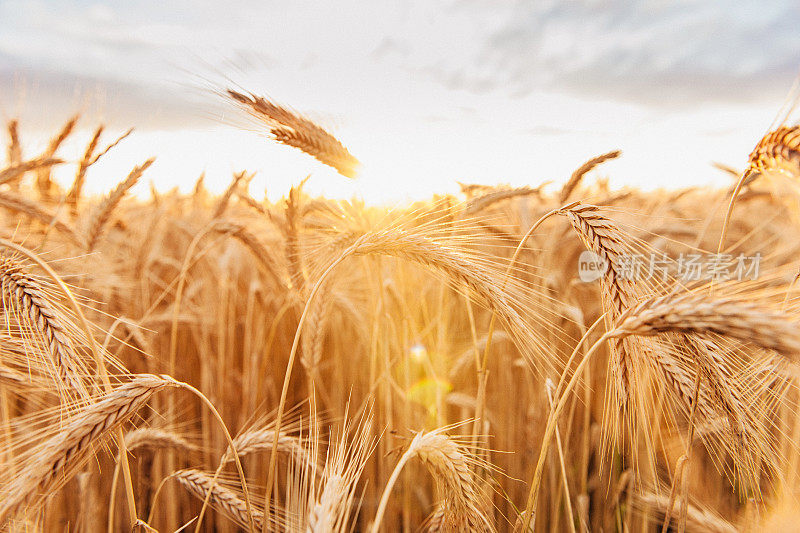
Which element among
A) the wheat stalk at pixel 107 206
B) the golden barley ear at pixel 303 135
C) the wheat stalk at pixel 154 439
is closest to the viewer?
the wheat stalk at pixel 154 439

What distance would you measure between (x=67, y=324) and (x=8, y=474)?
39cm

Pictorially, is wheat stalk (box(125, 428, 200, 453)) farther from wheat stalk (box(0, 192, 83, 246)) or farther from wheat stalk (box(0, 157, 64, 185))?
wheat stalk (box(0, 157, 64, 185))

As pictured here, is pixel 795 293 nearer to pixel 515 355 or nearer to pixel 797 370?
pixel 797 370

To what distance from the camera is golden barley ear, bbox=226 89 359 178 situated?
1.58 m

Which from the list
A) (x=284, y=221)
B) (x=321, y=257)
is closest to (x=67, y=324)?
(x=321, y=257)

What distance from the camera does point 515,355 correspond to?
2.69 meters

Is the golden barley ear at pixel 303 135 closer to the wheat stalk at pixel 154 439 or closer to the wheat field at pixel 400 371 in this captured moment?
the wheat field at pixel 400 371

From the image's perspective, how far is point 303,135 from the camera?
1679 millimetres

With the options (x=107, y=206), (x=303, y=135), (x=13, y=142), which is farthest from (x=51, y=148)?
(x=303, y=135)

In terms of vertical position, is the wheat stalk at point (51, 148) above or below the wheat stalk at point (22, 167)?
above

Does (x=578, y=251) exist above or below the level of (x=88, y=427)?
above

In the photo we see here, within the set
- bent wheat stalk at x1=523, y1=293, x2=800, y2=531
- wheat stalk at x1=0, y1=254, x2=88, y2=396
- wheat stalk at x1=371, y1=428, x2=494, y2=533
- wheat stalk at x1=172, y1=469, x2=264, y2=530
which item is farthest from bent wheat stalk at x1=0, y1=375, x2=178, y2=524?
bent wheat stalk at x1=523, y1=293, x2=800, y2=531

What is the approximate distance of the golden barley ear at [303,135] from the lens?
5.19ft

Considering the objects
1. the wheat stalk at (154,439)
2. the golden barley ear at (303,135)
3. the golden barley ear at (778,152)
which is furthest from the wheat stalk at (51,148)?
the golden barley ear at (778,152)
